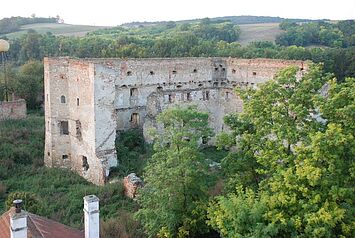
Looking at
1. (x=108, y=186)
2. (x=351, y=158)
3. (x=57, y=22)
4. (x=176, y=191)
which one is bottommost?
(x=108, y=186)

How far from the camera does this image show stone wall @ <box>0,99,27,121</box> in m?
37.7

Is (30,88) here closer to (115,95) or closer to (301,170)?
(115,95)

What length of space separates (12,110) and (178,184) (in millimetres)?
25166

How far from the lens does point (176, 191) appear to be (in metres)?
17.3

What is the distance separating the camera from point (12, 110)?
3812 cm

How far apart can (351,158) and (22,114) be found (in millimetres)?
30697

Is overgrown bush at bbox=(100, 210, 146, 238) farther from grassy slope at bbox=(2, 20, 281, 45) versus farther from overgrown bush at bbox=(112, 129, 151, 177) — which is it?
grassy slope at bbox=(2, 20, 281, 45)

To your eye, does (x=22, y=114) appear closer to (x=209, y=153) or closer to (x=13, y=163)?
(x=13, y=163)

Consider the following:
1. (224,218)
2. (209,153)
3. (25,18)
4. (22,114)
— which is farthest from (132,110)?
(25,18)

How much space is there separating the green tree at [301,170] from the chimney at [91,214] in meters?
3.81

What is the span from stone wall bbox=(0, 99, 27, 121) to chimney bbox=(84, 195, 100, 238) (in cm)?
2714

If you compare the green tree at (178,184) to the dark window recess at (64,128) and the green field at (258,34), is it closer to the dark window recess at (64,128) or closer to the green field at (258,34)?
the dark window recess at (64,128)

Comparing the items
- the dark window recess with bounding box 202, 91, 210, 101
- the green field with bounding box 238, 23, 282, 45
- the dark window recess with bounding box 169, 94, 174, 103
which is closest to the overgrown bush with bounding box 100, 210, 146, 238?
the dark window recess with bounding box 169, 94, 174, 103

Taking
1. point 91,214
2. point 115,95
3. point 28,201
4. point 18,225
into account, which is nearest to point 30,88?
point 115,95
